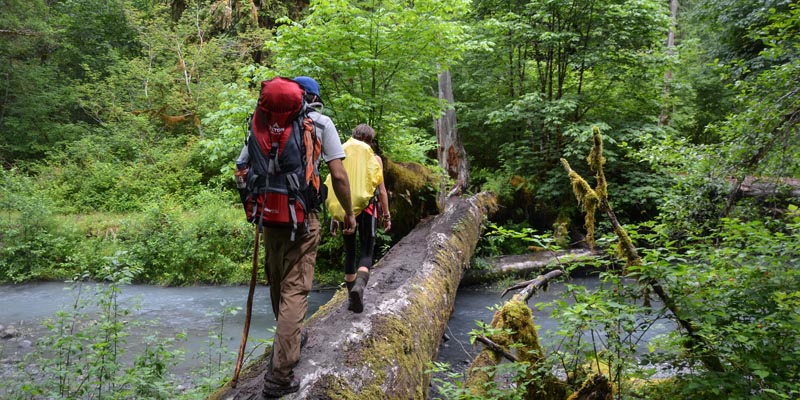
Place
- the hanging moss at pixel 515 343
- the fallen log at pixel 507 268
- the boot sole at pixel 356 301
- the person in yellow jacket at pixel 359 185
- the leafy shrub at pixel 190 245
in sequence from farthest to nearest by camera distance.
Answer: the leafy shrub at pixel 190 245 < the fallen log at pixel 507 268 < the person in yellow jacket at pixel 359 185 < the boot sole at pixel 356 301 < the hanging moss at pixel 515 343

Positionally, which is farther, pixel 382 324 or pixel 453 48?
pixel 453 48

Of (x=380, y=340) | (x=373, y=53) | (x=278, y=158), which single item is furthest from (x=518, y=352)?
(x=373, y=53)

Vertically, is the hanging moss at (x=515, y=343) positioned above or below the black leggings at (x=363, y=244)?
below

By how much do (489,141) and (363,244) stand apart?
40.1 ft

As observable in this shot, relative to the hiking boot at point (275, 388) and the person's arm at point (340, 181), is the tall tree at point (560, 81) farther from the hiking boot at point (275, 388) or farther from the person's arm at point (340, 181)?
the hiking boot at point (275, 388)

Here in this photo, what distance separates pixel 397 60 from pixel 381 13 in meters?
0.90

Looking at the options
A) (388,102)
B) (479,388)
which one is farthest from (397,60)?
(479,388)

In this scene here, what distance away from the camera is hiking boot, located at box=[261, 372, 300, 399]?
8.76ft

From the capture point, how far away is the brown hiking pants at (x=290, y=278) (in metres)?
2.82

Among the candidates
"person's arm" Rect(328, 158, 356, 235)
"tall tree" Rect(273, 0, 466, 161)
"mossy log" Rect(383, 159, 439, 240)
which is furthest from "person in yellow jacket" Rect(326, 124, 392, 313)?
"mossy log" Rect(383, 159, 439, 240)

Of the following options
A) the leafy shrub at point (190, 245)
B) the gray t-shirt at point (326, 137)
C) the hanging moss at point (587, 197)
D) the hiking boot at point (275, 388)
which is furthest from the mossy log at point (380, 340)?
the leafy shrub at point (190, 245)

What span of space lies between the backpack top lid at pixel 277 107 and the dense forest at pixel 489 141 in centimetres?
200

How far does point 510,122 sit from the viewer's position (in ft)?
48.9

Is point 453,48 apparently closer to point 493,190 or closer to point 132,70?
point 493,190
